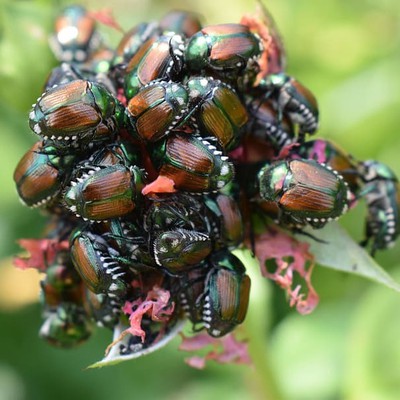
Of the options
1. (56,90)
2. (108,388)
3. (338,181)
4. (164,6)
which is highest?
(56,90)

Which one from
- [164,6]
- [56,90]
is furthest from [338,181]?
[164,6]

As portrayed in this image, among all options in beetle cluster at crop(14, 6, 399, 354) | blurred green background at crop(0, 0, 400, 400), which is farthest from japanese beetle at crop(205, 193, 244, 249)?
blurred green background at crop(0, 0, 400, 400)

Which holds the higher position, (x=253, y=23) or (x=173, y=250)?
(x=253, y=23)

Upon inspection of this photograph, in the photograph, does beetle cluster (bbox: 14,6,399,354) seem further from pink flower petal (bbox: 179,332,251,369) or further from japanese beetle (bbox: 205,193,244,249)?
pink flower petal (bbox: 179,332,251,369)

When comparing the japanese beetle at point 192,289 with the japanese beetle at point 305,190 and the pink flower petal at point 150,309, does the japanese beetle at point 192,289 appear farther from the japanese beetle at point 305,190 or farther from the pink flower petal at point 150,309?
the japanese beetle at point 305,190

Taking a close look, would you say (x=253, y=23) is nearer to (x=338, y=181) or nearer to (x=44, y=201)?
(x=338, y=181)

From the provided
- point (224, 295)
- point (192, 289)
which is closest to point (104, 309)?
point (192, 289)

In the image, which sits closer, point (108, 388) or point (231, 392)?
point (231, 392)
